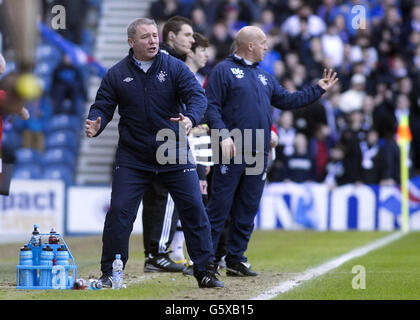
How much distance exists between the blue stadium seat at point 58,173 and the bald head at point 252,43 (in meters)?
11.3

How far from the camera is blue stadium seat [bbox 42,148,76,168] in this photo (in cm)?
2062

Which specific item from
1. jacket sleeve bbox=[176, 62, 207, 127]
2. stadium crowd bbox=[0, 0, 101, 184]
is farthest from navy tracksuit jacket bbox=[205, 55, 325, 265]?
stadium crowd bbox=[0, 0, 101, 184]

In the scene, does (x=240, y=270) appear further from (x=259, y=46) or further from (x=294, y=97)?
(x=259, y=46)

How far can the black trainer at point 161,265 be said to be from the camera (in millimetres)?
9594

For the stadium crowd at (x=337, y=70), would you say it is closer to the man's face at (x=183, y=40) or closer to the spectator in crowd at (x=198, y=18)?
the spectator in crowd at (x=198, y=18)

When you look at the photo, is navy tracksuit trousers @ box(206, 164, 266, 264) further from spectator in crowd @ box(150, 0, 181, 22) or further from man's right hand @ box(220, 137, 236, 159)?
spectator in crowd @ box(150, 0, 181, 22)

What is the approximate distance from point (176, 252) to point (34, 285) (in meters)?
2.72

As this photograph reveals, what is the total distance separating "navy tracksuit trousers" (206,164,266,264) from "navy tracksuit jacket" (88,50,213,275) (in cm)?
117

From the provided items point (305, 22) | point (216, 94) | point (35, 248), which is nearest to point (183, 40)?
point (216, 94)

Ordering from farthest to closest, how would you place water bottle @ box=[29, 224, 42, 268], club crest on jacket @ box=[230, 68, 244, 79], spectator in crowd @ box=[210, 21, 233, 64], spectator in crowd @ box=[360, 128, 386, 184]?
1. spectator in crowd @ box=[210, 21, 233, 64]
2. spectator in crowd @ box=[360, 128, 386, 184]
3. club crest on jacket @ box=[230, 68, 244, 79]
4. water bottle @ box=[29, 224, 42, 268]

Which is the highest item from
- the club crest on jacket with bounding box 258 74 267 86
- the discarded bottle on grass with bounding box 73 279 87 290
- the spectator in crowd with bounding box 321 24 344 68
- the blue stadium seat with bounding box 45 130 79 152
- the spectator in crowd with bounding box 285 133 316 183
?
the spectator in crowd with bounding box 321 24 344 68

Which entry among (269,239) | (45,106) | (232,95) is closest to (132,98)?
(232,95)

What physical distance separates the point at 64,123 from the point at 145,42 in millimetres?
13640

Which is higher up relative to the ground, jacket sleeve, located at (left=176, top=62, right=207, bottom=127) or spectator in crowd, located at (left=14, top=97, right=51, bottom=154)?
jacket sleeve, located at (left=176, top=62, right=207, bottom=127)
